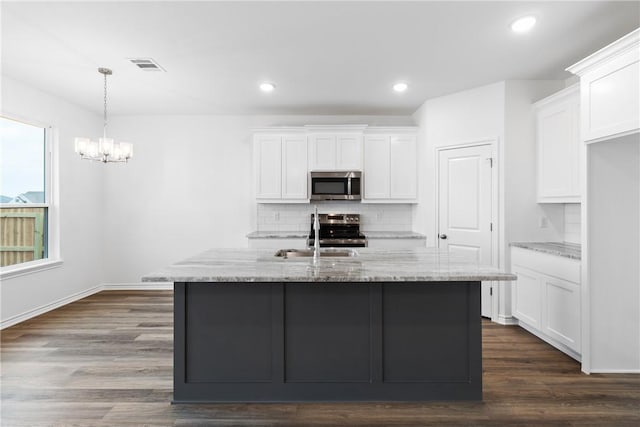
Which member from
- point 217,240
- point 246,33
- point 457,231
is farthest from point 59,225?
point 457,231

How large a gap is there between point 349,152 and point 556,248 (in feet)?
8.79

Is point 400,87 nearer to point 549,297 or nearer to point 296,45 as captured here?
point 296,45

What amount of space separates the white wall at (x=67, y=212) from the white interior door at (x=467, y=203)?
4707 mm

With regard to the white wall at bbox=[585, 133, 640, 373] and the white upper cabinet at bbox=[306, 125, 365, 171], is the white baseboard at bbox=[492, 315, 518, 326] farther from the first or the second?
the white upper cabinet at bbox=[306, 125, 365, 171]

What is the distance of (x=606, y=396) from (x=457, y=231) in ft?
7.12

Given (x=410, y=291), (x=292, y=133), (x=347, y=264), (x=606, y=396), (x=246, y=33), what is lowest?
(x=606, y=396)

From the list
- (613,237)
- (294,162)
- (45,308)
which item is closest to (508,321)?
(613,237)

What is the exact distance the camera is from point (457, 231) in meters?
4.36

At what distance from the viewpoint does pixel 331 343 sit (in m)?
2.40

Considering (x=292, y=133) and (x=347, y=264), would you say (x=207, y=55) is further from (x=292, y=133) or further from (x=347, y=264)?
(x=347, y=264)

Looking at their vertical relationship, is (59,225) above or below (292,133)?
below

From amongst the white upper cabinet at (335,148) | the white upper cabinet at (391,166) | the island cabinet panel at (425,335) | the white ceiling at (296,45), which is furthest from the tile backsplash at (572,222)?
the white upper cabinet at (335,148)

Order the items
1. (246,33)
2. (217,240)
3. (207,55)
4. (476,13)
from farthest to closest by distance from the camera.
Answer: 1. (217,240)
2. (207,55)
3. (246,33)
4. (476,13)

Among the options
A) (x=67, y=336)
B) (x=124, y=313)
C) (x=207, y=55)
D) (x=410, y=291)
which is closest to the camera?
(x=410, y=291)
